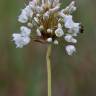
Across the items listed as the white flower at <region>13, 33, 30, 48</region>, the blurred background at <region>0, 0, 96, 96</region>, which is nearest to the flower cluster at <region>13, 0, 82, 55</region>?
the white flower at <region>13, 33, 30, 48</region>

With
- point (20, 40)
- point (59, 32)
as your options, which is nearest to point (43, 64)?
point (20, 40)

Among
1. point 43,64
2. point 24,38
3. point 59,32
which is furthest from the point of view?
point 43,64

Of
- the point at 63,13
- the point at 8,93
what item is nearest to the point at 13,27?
the point at 8,93

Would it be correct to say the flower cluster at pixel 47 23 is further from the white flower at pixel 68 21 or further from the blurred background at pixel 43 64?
the blurred background at pixel 43 64

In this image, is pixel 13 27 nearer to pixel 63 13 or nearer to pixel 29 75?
pixel 29 75

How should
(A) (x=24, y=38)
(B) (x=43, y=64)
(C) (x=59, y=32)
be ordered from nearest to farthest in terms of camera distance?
(C) (x=59, y=32) → (A) (x=24, y=38) → (B) (x=43, y=64)

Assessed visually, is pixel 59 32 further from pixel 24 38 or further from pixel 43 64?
pixel 43 64
